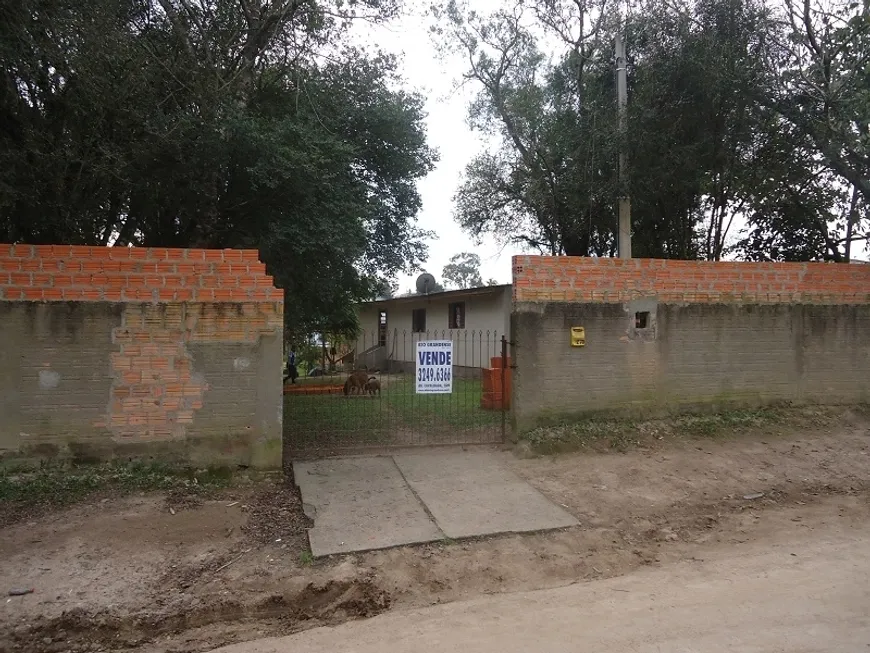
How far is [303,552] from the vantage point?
4.30m

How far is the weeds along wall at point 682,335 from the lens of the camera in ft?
22.4

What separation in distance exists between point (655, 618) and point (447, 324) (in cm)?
1745

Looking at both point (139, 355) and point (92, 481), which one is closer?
point (92, 481)

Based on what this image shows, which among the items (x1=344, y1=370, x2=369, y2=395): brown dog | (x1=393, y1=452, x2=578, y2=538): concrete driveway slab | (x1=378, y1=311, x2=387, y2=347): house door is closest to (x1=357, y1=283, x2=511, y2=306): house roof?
(x1=378, y1=311, x2=387, y2=347): house door

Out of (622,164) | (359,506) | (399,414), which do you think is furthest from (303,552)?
(622,164)

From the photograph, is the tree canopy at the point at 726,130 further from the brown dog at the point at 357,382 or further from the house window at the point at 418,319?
the house window at the point at 418,319

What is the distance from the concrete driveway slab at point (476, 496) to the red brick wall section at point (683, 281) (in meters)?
2.07

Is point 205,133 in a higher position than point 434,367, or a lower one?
higher

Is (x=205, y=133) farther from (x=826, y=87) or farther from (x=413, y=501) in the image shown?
(x=826, y=87)

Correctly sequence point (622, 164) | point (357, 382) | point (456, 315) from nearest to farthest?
1. point (622, 164)
2. point (357, 382)
3. point (456, 315)

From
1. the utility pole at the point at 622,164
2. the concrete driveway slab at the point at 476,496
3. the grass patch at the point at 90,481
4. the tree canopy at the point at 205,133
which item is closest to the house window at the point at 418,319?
the tree canopy at the point at 205,133

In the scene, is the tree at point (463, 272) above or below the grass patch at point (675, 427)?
above

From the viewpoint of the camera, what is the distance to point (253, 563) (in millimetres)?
4172

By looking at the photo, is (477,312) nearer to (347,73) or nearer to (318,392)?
(318,392)
